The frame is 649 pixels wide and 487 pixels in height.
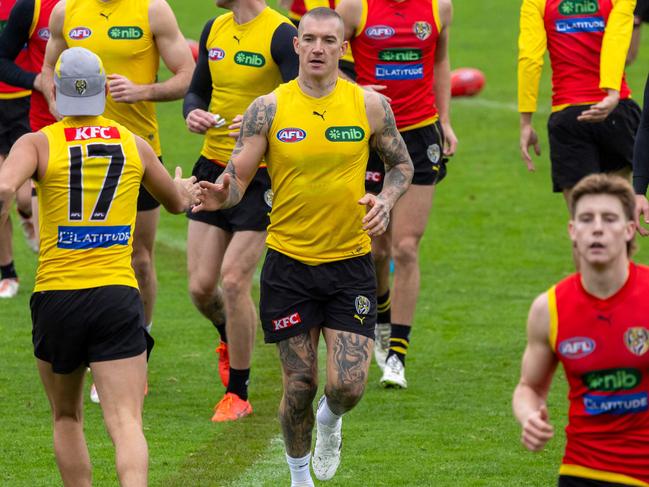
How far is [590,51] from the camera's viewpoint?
958 centimetres

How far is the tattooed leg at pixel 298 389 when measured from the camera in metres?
7.29

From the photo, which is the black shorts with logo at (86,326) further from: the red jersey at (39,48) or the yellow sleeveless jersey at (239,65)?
the red jersey at (39,48)

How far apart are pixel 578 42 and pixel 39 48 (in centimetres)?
420

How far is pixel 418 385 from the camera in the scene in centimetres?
979

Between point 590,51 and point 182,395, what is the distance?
3569 millimetres

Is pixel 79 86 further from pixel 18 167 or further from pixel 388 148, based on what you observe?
pixel 388 148

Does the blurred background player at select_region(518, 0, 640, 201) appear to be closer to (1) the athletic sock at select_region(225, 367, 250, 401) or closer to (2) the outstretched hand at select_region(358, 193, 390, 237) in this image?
(1) the athletic sock at select_region(225, 367, 250, 401)

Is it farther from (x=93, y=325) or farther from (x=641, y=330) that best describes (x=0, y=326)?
(x=641, y=330)

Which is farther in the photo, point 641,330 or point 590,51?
point 590,51

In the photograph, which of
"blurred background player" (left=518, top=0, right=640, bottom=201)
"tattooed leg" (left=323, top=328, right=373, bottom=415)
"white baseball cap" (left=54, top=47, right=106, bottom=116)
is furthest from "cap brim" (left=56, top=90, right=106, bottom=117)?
"blurred background player" (left=518, top=0, right=640, bottom=201)

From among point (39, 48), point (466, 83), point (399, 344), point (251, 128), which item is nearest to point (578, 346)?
point (251, 128)

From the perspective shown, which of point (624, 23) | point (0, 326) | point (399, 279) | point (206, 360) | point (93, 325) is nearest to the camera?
point (93, 325)

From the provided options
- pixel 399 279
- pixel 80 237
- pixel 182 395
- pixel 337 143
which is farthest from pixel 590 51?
pixel 80 237

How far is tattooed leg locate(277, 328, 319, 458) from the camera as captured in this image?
7.29m
